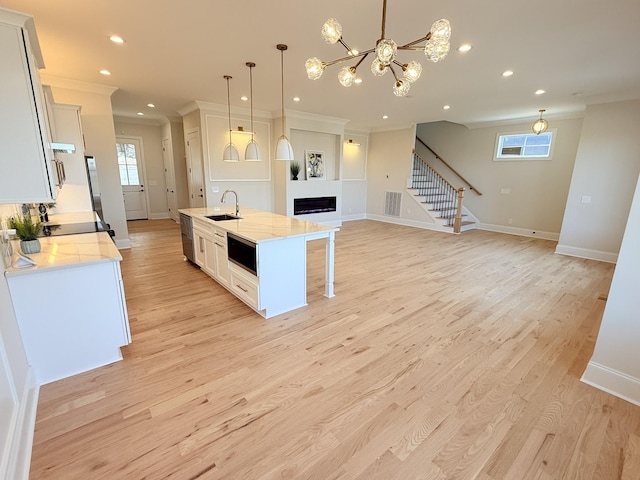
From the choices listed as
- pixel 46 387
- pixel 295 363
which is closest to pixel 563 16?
pixel 295 363

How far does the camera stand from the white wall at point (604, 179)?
15.8 ft

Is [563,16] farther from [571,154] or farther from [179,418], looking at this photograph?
[571,154]

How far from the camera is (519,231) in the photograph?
750cm

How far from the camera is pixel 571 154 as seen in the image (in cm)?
650

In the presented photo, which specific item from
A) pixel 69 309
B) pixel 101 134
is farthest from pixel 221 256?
pixel 101 134

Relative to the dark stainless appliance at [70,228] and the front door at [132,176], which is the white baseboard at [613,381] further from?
the front door at [132,176]

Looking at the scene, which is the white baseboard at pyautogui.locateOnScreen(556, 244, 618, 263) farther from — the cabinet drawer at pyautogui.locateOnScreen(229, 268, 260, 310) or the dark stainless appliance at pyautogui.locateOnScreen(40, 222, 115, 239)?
the dark stainless appliance at pyautogui.locateOnScreen(40, 222, 115, 239)

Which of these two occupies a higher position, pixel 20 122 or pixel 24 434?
pixel 20 122

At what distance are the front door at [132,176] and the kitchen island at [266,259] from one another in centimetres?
618

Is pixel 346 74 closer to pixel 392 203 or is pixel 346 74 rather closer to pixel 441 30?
pixel 441 30

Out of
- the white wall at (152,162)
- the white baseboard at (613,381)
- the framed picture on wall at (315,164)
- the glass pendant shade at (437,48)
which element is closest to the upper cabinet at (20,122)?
the glass pendant shade at (437,48)

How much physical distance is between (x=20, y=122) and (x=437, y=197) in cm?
875

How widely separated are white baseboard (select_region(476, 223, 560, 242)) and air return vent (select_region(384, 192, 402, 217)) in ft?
7.52

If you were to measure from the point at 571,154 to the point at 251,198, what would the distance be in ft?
24.3
